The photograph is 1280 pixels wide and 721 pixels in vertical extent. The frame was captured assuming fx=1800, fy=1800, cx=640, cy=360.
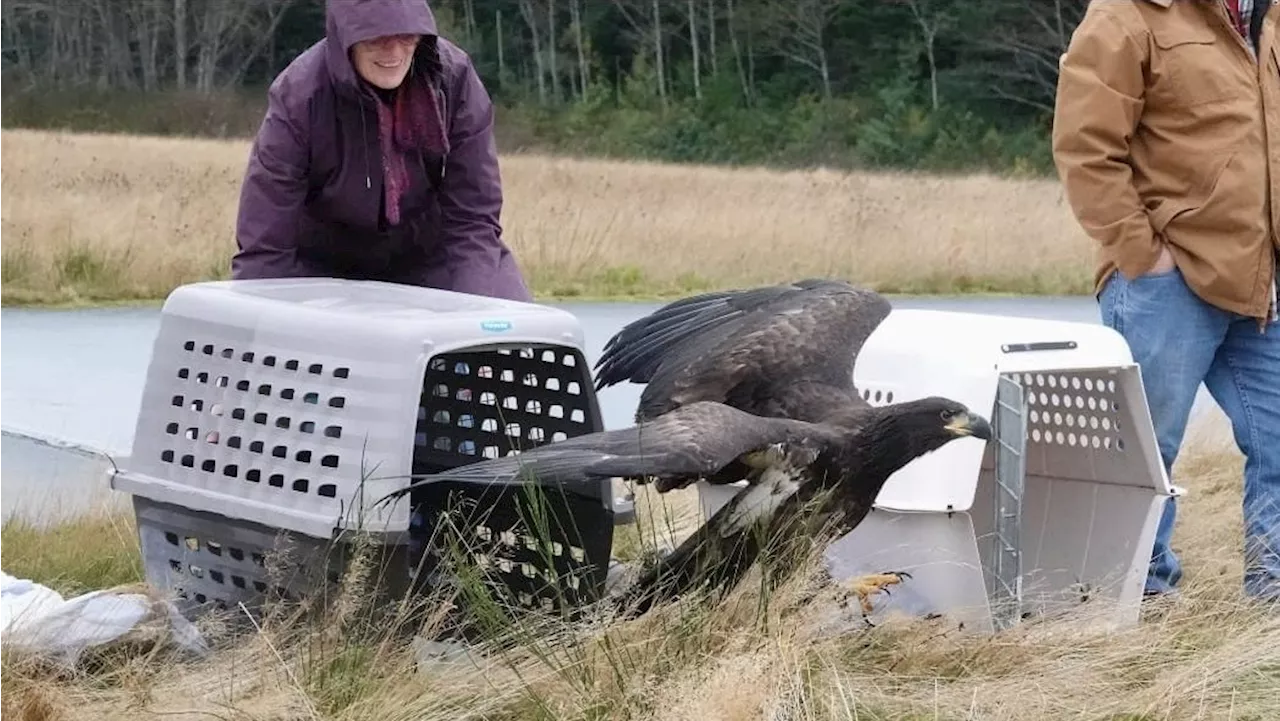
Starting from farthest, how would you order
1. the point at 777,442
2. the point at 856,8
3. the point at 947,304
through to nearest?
the point at 856,8, the point at 947,304, the point at 777,442

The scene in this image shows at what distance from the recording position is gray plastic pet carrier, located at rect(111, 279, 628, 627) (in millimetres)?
3498

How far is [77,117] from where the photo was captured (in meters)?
35.9

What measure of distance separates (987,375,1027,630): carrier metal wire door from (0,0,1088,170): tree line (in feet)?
102

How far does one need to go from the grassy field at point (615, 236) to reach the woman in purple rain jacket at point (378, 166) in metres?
6.47

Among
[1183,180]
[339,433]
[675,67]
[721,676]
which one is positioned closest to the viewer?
[721,676]

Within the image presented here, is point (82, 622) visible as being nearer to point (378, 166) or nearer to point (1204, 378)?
point (378, 166)

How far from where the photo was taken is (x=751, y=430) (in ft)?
12.0

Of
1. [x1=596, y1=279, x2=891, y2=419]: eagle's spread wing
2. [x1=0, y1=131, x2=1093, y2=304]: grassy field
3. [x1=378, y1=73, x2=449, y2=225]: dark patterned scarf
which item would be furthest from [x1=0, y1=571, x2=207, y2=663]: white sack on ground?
[x1=0, y1=131, x2=1093, y2=304]: grassy field

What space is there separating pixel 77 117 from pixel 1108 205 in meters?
34.2

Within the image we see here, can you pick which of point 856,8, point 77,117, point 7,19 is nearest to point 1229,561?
point 77,117

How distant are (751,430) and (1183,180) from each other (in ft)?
4.69

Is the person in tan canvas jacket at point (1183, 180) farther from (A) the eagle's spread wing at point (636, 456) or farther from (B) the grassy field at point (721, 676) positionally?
(A) the eagle's spread wing at point (636, 456)

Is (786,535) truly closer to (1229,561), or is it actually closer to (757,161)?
(1229,561)

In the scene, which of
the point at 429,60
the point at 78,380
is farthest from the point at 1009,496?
the point at 78,380
